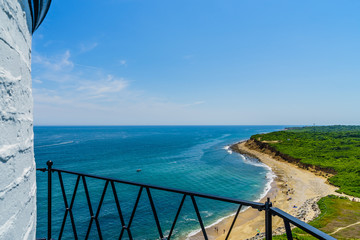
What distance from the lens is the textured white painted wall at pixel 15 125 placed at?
1.33 m

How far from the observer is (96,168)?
1865 inches

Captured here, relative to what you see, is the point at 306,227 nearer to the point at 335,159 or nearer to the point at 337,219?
the point at 337,219

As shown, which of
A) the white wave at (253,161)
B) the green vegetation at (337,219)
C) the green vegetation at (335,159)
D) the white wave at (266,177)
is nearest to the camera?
the green vegetation at (337,219)

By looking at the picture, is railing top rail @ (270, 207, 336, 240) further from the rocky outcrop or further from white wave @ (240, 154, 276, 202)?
the rocky outcrop

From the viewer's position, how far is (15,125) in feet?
5.08

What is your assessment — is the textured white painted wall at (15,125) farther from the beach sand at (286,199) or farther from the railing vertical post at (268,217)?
the beach sand at (286,199)

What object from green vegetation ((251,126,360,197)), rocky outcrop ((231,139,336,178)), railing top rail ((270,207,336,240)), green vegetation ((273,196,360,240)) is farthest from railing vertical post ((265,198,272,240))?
rocky outcrop ((231,139,336,178))

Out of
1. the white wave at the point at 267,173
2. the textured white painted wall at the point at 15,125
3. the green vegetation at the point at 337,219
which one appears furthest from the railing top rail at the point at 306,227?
the white wave at the point at 267,173

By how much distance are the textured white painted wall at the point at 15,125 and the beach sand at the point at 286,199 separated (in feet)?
75.4

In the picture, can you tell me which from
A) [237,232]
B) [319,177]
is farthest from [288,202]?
[319,177]

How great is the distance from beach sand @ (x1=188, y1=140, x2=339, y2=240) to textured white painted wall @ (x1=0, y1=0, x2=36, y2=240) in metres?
23.0

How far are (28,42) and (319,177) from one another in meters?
48.8

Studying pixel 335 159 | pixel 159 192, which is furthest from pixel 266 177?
pixel 159 192

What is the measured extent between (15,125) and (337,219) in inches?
1120
